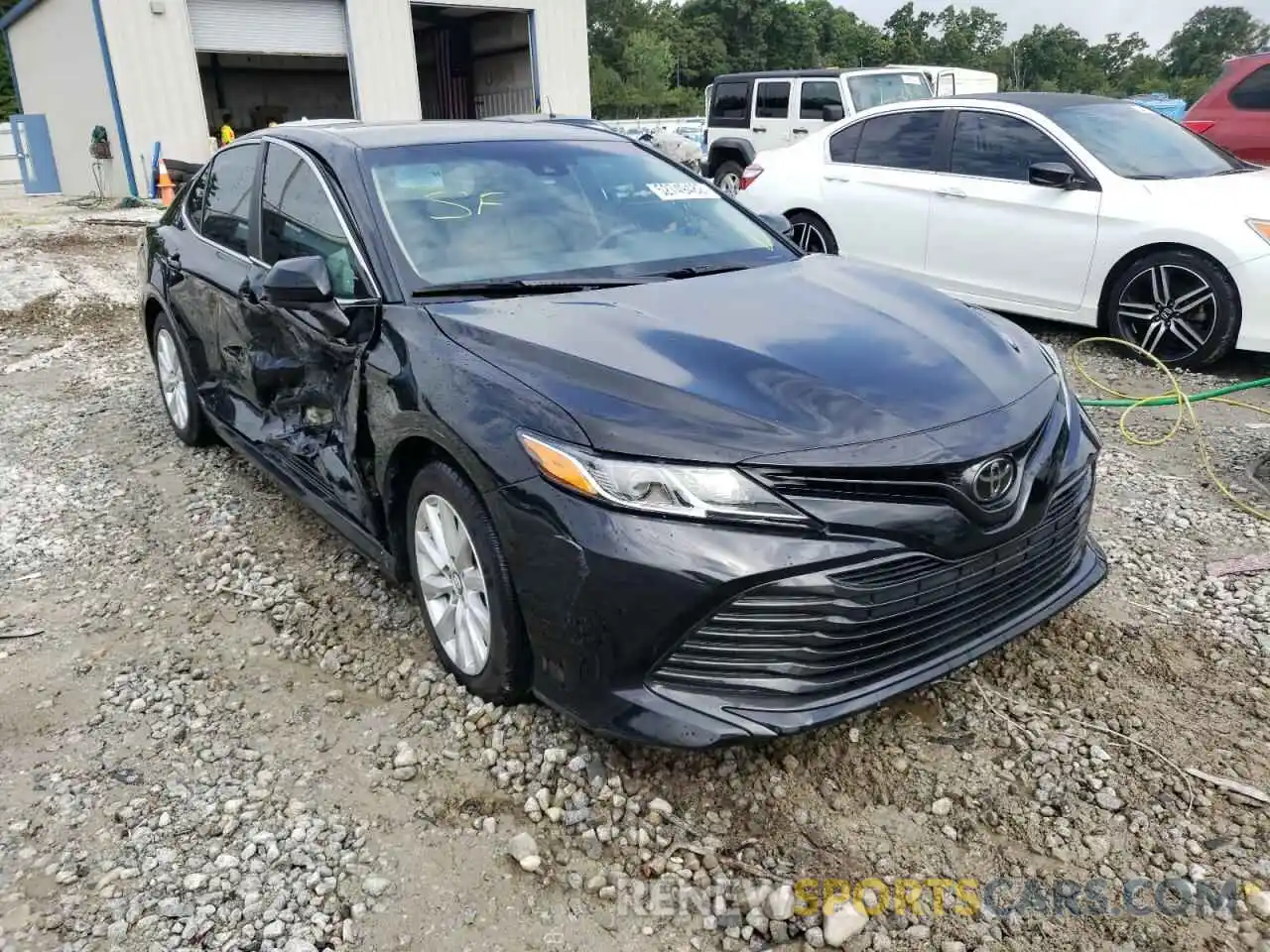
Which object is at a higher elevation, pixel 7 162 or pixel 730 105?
pixel 730 105

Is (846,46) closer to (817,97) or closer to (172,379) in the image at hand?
(817,97)

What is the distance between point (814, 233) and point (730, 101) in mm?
8616

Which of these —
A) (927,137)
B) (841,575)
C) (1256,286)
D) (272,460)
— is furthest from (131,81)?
(841,575)

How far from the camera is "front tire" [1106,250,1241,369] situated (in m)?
5.67

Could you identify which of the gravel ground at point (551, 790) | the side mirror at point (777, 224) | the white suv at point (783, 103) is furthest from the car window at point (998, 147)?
the white suv at point (783, 103)

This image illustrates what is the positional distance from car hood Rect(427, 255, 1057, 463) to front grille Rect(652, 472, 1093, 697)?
0.32m

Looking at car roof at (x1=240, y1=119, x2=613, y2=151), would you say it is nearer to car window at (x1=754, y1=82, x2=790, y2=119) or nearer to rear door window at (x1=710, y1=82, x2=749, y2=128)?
car window at (x1=754, y1=82, x2=790, y2=119)

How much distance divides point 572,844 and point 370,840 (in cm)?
51

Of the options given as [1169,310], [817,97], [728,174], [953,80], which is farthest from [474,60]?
[1169,310]

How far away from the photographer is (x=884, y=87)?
48.1ft

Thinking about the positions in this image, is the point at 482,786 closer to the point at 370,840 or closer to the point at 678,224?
the point at 370,840

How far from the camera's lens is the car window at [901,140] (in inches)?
280

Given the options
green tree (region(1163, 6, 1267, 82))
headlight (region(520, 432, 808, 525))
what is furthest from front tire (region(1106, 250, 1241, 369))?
green tree (region(1163, 6, 1267, 82))

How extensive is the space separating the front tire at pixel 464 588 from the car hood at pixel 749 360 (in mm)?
408
